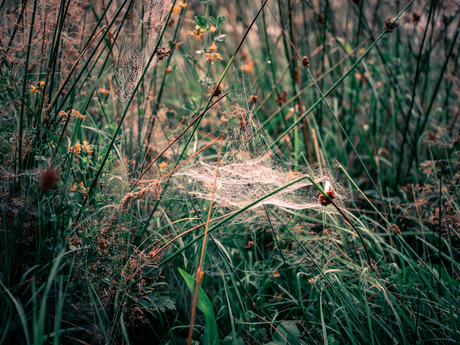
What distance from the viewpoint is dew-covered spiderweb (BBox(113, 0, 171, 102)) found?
1.33 metres

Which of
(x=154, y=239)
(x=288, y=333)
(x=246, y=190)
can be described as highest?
(x=246, y=190)

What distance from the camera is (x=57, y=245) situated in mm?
1096

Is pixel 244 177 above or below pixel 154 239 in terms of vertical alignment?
above

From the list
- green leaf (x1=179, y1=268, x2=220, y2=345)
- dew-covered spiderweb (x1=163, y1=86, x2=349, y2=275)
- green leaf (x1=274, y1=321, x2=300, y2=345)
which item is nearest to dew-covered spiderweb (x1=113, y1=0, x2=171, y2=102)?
dew-covered spiderweb (x1=163, y1=86, x2=349, y2=275)

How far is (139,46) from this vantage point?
5.04 feet

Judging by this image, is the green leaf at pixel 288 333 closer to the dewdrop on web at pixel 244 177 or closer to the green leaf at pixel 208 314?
the green leaf at pixel 208 314

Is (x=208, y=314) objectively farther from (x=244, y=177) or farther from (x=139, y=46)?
(x=139, y=46)

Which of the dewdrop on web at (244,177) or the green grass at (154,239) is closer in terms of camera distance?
the green grass at (154,239)

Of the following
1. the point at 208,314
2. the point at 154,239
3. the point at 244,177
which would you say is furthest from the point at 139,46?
the point at 208,314

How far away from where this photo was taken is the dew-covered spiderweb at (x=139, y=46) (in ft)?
4.35

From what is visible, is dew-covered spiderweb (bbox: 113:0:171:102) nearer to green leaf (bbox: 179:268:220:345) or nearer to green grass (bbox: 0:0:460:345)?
green grass (bbox: 0:0:460:345)

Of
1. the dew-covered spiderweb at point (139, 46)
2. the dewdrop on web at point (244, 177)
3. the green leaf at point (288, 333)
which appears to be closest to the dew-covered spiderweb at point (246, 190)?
the dewdrop on web at point (244, 177)

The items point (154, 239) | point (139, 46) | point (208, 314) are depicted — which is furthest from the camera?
point (139, 46)

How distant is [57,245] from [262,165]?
0.97 m
